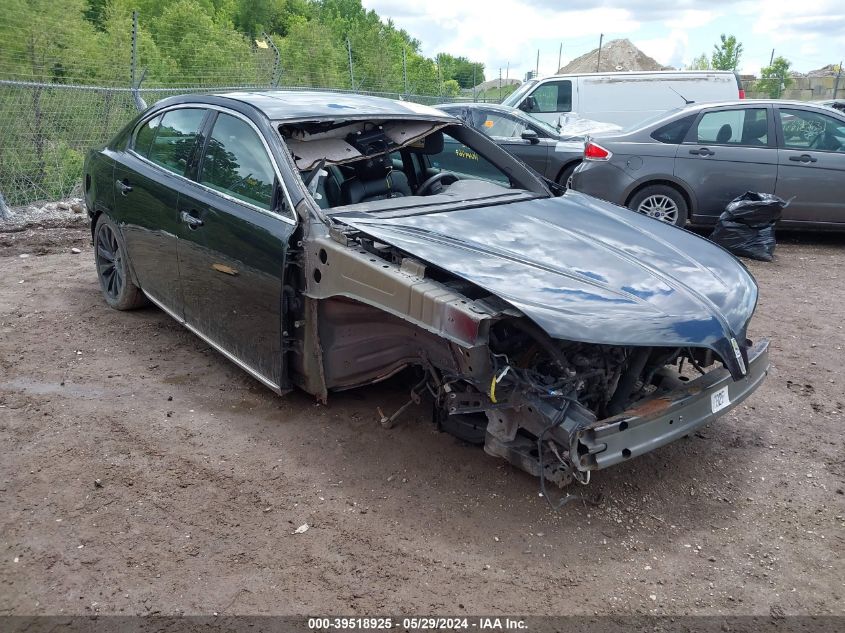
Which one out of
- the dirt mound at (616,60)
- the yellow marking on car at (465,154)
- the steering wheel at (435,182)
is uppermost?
the dirt mound at (616,60)

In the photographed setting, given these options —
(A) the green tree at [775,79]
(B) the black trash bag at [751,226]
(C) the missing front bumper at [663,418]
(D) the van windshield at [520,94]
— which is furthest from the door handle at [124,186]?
(A) the green tree at [775,79]

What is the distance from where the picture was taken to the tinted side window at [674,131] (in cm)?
827

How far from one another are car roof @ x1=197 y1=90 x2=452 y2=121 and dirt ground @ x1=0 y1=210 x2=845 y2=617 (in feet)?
5.47

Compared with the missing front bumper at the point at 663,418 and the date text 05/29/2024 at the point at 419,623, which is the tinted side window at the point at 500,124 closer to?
the missing front bumper at the point at 663,418

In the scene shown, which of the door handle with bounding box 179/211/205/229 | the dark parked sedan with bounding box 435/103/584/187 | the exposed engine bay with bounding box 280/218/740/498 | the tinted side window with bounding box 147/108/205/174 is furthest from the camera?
the dark parked sedan with bounding box 435/103/584/187

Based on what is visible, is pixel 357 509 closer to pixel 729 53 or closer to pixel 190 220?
pixel 190 220

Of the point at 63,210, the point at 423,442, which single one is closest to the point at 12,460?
the point at 423,442

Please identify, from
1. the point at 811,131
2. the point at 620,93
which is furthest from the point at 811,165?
the point at 620,93

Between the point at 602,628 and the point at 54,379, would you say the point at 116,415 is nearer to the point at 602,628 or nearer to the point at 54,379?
the point at 54,379

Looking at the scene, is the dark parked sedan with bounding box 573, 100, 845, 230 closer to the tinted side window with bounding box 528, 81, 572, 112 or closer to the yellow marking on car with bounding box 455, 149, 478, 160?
the yellow marking on car with bounding box 455, 149, 478, 160

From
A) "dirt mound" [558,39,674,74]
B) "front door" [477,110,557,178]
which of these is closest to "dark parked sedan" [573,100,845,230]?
"front door" [477,110,557,178]

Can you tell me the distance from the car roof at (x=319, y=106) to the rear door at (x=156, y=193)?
283 mm

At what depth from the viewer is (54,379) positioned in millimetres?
4453

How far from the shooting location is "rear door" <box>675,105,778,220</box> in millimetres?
8008
